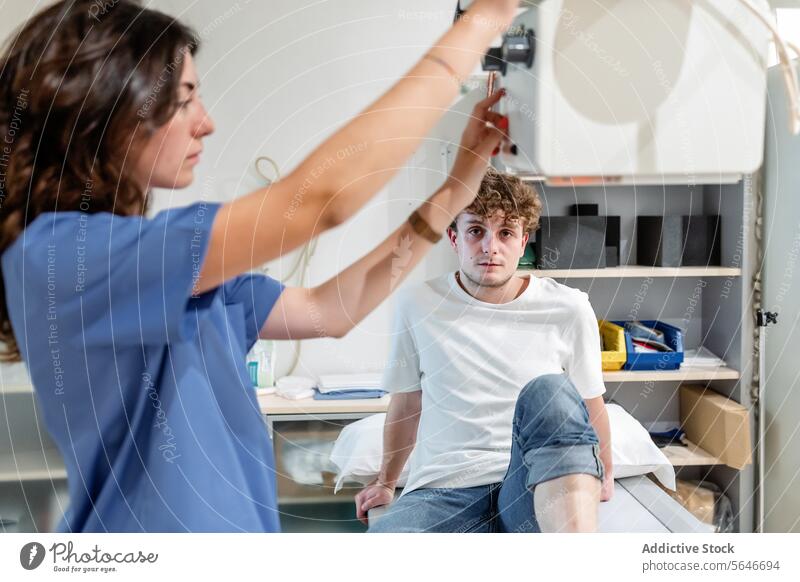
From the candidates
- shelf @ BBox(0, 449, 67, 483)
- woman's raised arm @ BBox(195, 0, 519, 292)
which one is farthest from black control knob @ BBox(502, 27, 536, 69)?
shelf @ BBox(0, 449, 67, 483)

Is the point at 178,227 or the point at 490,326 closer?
the point at 178,227

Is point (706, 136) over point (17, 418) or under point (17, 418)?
over

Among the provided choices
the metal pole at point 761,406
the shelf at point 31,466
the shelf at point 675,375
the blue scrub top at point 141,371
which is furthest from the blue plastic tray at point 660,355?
the shelf at point 31,466

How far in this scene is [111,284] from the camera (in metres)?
0.73

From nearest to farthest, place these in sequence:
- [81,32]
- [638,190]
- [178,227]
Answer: [178,227] → [81,32] → [638,190]

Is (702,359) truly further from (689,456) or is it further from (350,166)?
(350,166)

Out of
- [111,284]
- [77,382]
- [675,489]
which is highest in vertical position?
[111,284]

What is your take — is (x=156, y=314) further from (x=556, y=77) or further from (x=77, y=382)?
(x=556, y=77)

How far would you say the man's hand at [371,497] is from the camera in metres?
0.92

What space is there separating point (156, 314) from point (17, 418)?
1.39ft

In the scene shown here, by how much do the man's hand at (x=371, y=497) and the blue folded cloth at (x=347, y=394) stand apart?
0.35ft

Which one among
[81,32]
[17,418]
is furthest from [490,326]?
[17,418]

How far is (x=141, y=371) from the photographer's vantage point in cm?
79

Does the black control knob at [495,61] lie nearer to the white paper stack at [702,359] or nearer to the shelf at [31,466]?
the white paper stack at [702,359]
